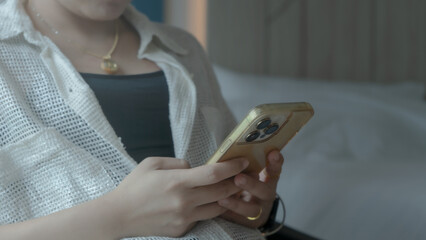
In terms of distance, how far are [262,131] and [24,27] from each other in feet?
1.43

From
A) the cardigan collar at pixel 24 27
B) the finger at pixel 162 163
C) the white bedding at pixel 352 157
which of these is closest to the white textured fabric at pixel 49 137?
the cardigan collar at pixel 24 27

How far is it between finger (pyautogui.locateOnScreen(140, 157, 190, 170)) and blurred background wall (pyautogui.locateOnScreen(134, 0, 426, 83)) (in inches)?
58.2

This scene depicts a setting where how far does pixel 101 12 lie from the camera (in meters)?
0.93

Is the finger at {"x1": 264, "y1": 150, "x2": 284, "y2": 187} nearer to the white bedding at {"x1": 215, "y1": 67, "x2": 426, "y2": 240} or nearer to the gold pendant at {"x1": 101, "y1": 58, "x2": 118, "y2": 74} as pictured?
the gold pendant at {"x1": 101, "y1": 58, "x2": 118, "y2": 74}

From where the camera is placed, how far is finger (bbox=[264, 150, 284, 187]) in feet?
2.74

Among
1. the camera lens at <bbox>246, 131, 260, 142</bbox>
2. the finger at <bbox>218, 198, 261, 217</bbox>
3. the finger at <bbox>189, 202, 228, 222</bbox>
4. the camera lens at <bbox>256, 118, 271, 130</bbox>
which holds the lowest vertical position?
the finger at <bbox>218, 198, 261, 217</bbox>

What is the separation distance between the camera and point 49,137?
811mm

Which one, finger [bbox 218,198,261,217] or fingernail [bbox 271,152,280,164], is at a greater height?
fingernail [bbox 271,152,280,164]

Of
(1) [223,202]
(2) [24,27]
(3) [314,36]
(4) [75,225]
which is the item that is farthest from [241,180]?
(3) [314,36]

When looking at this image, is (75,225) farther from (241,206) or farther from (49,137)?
(241,206)

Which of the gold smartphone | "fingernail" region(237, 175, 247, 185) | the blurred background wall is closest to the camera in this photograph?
the gold smartphone

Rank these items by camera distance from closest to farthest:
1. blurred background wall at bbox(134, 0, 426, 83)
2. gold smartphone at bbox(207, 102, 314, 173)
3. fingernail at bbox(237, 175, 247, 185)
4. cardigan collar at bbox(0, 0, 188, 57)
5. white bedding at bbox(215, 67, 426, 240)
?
gold smartphone at bbox(207, 102, 314, 173), fingernail at bbox(237, 175, 247, 185), cardigan collar at bbox(0, 0, 188, 57), white bedding at bbox(215, 67, 426, 240), blurred background wall at bbox(134, 0, 426, 83)

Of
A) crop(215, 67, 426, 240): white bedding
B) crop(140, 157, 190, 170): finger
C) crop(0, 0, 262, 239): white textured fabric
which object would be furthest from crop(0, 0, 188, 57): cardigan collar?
crop(215, 67, 426, 240): white bedding

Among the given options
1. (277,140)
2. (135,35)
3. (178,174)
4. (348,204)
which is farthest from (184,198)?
(348,204)
